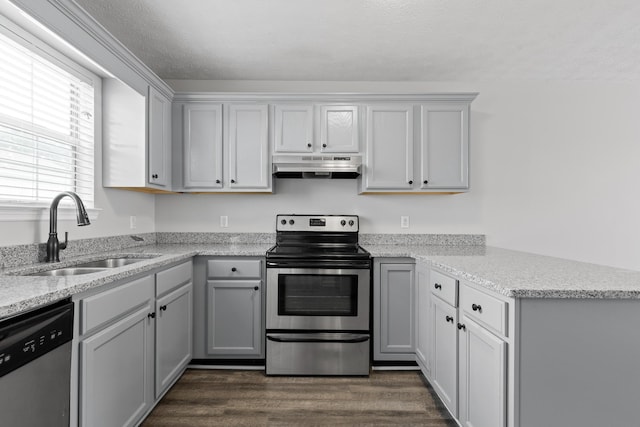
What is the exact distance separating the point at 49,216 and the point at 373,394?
2308 mm

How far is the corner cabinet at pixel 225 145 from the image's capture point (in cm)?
297

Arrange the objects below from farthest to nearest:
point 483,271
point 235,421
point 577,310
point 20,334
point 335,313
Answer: point 335,313 → point 235,421 → point 483,271 → point 577,310 → point 20,334

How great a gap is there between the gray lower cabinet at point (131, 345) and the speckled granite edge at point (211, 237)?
75 cm

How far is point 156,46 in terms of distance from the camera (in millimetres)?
2688

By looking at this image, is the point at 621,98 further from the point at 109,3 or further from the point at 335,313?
the point at 109,3

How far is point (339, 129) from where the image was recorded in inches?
117

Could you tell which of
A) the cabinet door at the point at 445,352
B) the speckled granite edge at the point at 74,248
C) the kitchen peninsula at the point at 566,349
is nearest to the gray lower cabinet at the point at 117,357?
the kitchen peninsula at the point at 566,349

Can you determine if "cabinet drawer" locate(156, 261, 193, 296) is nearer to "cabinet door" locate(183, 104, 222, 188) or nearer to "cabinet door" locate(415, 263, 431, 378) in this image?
"cabinet door" locate(183, 104, 222, 188)

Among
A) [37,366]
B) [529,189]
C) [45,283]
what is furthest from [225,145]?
[529,189]

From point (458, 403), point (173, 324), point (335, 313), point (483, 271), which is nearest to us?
point (483, 271)

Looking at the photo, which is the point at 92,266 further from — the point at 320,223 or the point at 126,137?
the point at 320,223

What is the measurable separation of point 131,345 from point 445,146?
2733 mm

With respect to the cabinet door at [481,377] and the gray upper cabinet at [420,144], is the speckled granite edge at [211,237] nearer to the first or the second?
the gray upper cabinet at [420,144]

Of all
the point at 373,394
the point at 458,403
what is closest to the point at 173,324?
the point at 373,394
